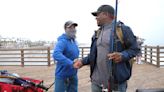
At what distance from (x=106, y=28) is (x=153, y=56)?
14.9m

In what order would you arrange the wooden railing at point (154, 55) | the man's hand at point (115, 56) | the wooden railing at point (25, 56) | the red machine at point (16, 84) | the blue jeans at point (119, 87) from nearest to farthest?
the man's hand at point (115, 56) < the blue jeans at point (119, 87) < the red machine at point (16, 84) < the wooden railing at point (154, 55) < the wooden railing at point (25, 56)

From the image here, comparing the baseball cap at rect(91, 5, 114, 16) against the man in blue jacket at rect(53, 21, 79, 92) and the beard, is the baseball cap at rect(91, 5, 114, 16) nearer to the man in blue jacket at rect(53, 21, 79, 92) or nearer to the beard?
the man in blue jacket at rect(53, 21, 79, 92)

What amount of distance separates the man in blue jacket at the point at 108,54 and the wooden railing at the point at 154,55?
1377cm

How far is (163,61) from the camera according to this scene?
1866 centimetres

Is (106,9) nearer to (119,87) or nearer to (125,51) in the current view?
(125,51)

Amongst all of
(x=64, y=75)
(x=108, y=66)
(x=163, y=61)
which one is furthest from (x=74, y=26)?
(x=163, y=61)

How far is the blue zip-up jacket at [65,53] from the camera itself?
19.0 feet

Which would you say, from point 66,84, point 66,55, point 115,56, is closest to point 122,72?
point 115,56

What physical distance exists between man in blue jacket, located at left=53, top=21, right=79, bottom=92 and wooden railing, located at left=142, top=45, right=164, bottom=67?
12.4 meters

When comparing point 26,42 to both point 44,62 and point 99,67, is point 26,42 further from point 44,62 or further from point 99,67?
point 99,67

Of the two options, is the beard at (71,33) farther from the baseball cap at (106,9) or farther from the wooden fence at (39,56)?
the wooden fence at (39,56)

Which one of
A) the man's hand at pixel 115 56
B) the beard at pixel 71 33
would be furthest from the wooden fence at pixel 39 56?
the man's hand at pixel 115 56

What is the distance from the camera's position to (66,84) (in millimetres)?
6078

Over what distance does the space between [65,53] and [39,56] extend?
15.4 m
